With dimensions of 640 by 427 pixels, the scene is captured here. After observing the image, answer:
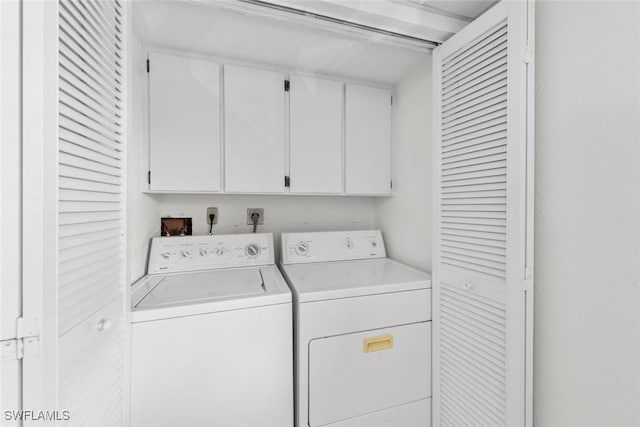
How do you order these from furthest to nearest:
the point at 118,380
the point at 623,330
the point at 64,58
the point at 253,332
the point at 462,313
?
the point at 462,313
the point at 253,332
the point at 118,380
the point at 623,330
the point at 64,58

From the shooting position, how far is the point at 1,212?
558mm

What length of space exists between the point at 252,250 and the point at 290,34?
4.23 feet

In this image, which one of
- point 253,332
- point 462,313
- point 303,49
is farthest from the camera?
point 303,49

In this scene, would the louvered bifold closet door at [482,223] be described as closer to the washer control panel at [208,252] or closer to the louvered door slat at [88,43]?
the washer control panel at [208,252]

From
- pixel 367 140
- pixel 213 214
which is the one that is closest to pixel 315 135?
pixel 367 140

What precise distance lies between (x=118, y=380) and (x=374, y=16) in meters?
1.78

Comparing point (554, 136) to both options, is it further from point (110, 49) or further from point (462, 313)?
point (110, 49)

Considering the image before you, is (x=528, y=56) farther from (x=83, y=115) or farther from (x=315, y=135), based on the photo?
(x=83, y=115)

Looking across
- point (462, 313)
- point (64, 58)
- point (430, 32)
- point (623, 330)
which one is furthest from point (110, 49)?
point (623, 330)

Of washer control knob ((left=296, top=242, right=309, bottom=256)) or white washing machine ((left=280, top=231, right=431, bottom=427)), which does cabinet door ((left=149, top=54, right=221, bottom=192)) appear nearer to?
washer control knob ((left=296, top=242, right=309, bottom=256))

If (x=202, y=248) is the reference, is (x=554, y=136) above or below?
above

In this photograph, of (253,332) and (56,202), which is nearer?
(56,202)

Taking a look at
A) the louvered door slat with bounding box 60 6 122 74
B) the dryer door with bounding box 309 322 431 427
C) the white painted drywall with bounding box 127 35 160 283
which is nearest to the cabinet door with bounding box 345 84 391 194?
the dryer door with bounding box 309 322 431 427

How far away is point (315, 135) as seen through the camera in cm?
185
